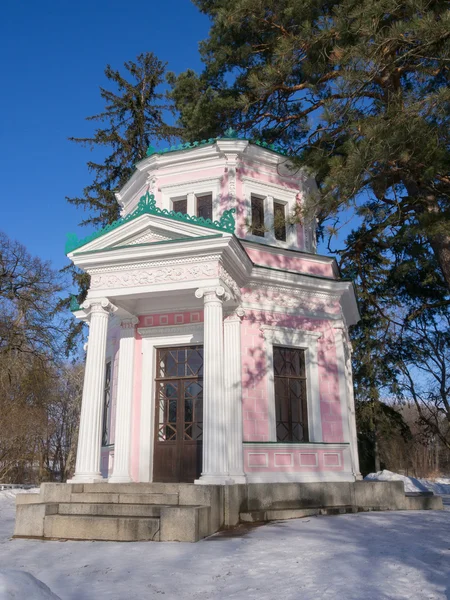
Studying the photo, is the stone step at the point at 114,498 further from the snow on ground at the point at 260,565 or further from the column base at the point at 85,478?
the snow on ground at the point at 260,565

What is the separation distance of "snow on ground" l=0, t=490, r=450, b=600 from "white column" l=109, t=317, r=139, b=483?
3261 mm

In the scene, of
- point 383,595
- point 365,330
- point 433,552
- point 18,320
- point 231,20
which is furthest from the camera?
point 18,320

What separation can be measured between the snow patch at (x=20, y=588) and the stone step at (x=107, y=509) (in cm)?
478

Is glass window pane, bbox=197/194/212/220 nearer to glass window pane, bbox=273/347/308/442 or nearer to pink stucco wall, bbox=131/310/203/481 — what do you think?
pink stucco wall, bbox=131/310/203/481

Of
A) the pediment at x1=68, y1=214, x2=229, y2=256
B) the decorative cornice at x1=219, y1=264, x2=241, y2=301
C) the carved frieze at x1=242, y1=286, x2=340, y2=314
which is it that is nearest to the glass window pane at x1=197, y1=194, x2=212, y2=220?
the carved frieze at x1=242, y1=286, x2=340, y2=314

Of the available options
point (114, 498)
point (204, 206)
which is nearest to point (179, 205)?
point (204, 206)

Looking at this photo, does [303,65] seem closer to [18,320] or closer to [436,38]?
[436,38]

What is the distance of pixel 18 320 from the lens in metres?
21.6

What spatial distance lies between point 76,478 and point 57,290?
14.2 metres

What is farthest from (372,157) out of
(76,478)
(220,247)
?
(76,478)

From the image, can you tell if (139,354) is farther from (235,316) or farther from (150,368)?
(235,316)

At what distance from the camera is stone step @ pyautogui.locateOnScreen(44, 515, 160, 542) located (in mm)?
6746

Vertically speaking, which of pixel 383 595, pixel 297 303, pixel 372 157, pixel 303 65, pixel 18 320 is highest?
pixel 303 65

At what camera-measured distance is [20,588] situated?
2438 mm
